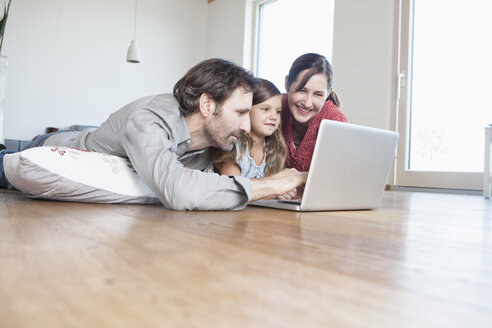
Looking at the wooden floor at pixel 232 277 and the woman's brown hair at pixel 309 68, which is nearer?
the wooden floor at pixel 232 277

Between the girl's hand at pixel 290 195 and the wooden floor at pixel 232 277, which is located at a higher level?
the girl's hand at pixel 290 195

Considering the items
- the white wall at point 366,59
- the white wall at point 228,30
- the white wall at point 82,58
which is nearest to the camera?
the white wall at point 366,59

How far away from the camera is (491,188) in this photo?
340cm

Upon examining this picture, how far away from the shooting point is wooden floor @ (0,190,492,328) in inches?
14.6

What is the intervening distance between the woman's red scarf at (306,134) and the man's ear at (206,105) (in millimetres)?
504

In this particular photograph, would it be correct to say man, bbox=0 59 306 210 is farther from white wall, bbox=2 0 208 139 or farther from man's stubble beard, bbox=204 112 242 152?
white wall, bbox=2 0 208 139

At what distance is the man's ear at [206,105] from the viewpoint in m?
1.68

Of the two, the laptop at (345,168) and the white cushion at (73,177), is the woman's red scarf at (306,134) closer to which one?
the laptop at (345,168)

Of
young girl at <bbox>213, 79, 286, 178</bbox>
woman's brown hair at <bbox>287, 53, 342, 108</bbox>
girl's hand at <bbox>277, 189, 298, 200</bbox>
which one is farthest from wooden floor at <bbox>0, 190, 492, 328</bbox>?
woman's brown hair at <bbox>287, 53, 342, 108</bbox>

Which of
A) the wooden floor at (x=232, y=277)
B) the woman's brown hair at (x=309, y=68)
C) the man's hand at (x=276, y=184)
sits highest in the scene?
the woman's brown hair at (x=309, y=68)

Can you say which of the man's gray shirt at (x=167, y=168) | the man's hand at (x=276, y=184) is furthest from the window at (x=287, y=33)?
the man's gray shirt at (x=167, y=168)

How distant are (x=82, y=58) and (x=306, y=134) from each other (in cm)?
440

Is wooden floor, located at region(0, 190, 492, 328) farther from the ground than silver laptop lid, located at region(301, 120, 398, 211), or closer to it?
closer to it

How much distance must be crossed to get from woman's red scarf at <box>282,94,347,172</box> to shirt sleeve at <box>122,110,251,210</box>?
24.4 inches
